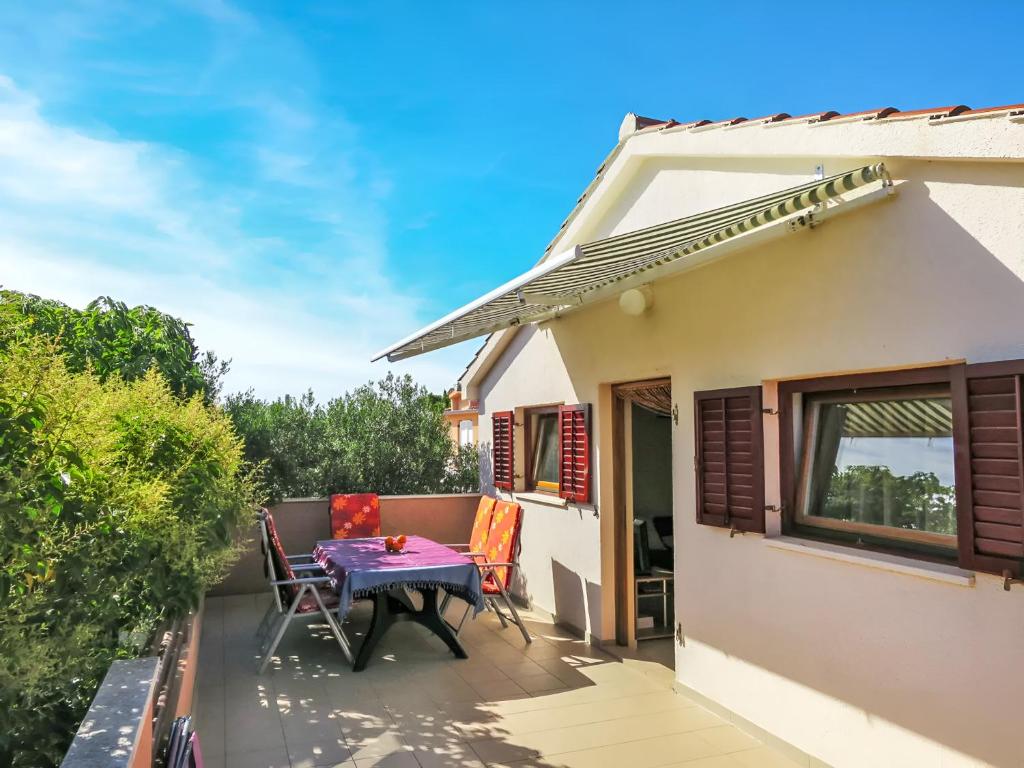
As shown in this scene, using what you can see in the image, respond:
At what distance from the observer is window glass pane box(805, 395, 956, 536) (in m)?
5.11

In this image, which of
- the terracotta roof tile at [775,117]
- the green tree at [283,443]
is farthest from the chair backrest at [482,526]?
the terracotta roof tile at [775,117]

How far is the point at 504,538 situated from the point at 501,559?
31cm

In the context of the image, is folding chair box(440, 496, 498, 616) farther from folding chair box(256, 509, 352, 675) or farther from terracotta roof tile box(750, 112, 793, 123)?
terracotta roof tile box(750, 112, 793, 123)

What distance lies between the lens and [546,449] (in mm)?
12102

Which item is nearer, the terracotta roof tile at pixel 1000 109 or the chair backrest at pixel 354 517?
the terracotta roof tile at pixel 1000 109

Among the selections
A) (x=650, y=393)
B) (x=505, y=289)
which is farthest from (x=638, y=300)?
(x=505, y=289)

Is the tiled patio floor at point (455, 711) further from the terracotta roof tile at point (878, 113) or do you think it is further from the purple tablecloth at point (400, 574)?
the terracotta roof tile at point (878, 113)

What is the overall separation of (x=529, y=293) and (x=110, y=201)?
10859 millimetres

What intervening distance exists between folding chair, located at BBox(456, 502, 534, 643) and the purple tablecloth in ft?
2.16

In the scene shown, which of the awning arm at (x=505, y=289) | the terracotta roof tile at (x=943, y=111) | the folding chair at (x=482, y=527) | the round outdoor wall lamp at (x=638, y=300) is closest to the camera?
the terracotta roof tile at (x=943, y=111)

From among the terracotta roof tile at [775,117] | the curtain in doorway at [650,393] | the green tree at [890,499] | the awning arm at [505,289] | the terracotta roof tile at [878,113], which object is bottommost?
the green tree at [890,499]

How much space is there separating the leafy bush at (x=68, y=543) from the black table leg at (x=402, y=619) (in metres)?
3.86

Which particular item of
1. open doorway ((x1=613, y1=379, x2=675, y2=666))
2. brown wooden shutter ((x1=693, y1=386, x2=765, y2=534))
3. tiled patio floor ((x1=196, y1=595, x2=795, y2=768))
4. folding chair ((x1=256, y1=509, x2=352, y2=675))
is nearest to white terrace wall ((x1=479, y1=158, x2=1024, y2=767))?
brown wooden shutter ((x1=693, y1=386, x2=765, y2=534))

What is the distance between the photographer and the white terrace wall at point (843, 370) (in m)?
4.49
